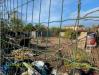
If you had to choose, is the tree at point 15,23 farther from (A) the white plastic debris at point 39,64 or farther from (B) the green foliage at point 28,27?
(A) the white plastic debris at point 39,64

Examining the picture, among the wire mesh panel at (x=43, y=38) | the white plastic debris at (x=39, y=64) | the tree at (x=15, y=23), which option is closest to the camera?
the wire mesh panel at (x=43, y=38)

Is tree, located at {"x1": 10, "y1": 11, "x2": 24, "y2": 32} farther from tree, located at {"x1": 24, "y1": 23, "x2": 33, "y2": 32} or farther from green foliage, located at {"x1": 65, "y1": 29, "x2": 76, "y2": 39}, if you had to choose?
green foliage, located at {"x1": 65, "y1": 29, "x2": 76, "y2": 39}

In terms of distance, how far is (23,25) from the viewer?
10.3 ft

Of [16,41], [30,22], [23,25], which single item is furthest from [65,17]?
[16,41]

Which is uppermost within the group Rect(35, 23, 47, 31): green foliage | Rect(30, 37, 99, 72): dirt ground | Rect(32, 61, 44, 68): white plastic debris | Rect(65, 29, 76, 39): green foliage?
Rect(35, 23, 47, 31): green foliage

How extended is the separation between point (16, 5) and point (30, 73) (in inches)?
31.9

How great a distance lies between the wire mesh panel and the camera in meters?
2.05

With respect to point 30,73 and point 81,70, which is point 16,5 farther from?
point 81,70

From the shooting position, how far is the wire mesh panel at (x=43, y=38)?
2.05 meters

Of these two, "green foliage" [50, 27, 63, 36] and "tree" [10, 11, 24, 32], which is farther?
"tree" [10, 11, 24, 32]

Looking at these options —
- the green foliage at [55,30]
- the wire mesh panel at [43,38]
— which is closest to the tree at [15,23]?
the wire mesh panel at [43,38]

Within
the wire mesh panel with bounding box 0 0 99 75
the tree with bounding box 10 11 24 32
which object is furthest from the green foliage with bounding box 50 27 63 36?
the tree with bounding box 10 11 24 32

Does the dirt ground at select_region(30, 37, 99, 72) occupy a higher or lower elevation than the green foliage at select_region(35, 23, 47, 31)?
lower

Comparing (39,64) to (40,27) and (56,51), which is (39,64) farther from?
(40,27)
